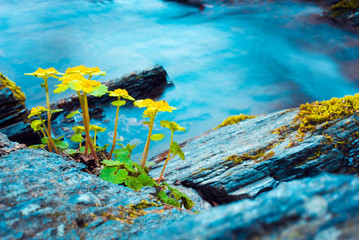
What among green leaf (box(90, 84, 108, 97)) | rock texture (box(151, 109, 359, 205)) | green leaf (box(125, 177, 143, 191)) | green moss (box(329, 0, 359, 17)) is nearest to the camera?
green leaf (box(90, 84, 108, 97))

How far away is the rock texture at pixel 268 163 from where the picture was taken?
3.24 m

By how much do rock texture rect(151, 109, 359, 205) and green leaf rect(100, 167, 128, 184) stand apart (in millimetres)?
1368

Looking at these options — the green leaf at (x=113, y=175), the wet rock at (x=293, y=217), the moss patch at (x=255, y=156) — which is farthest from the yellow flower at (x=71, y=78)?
the moss patch at (x=255, y=156)

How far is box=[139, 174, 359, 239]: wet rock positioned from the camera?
763 mm

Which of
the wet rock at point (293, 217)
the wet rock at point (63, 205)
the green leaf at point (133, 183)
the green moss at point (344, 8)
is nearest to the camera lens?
the wet rock at point (293, 217)

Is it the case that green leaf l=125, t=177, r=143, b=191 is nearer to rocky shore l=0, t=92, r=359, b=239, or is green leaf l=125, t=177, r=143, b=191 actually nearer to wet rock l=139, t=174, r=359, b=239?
rocky shore l=0, t=92, r=359, b=239

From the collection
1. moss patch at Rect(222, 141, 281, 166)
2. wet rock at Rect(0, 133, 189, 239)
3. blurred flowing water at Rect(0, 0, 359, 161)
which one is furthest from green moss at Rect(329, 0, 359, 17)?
wet rock at Rect(0, 133, 189, 239)

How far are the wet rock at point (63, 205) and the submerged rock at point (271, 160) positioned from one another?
1.54 metres

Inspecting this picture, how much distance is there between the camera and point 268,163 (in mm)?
3350

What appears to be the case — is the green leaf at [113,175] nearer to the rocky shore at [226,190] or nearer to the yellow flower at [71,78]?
the rocky shore at [226,190]

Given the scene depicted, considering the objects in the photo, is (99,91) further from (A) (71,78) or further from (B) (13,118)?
(B) (13,118)

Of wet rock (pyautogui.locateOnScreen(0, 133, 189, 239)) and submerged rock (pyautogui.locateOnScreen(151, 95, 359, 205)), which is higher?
wet rock (pyautogui.locateOnScreen(0, 133, 189, 239))

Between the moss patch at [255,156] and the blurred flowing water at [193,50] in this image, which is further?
the blurred flowing water at [193,50]

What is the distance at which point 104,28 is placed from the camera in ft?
42.7
